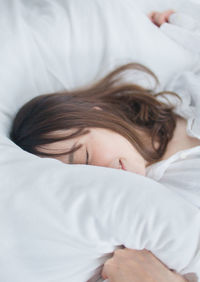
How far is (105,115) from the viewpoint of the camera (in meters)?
0.81

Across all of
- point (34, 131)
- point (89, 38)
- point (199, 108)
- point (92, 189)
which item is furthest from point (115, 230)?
point (89, 38)

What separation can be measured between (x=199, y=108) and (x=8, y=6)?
0.53 metres

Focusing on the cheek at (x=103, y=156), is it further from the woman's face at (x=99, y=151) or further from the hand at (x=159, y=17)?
the hand at (x=159, y=17)

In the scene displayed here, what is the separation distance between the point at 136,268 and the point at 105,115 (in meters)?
0.34

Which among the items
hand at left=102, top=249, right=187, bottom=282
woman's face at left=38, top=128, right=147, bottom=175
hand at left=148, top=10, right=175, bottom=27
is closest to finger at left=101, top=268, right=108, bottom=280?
hand at left=102, top=249, right=187, bottom=282

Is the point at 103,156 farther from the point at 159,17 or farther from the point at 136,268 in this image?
the point at 159,17

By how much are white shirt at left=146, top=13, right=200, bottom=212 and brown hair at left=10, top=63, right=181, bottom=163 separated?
0.04m

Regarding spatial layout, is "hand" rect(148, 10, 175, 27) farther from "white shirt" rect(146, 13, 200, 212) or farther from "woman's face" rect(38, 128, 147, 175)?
"woman's face" rect(38, 128, 147, 175)

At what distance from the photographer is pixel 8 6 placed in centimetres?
89

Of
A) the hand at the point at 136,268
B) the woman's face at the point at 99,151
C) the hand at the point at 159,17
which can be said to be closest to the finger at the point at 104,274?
the hand at the point at 136,268

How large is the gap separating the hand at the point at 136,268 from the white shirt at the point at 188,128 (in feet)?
0.46

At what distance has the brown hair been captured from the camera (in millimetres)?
755

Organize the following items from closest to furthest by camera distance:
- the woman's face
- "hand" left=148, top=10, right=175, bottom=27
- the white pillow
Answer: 1. the white pillow
2. the woman's face
3. "hand" left=148, top=10, right=175, bottom=27

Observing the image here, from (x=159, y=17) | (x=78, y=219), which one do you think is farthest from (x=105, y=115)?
(x=159, y=17)
